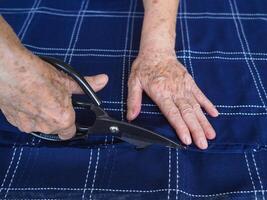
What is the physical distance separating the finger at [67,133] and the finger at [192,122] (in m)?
0.24

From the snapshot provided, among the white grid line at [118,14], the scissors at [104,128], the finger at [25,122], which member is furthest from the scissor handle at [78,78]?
the white grid line at [118,14]

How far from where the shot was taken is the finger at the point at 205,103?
80 centimetres

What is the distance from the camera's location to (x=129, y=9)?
114 centimetres

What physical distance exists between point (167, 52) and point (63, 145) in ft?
1.15

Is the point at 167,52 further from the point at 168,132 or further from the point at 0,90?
the point at 0,90

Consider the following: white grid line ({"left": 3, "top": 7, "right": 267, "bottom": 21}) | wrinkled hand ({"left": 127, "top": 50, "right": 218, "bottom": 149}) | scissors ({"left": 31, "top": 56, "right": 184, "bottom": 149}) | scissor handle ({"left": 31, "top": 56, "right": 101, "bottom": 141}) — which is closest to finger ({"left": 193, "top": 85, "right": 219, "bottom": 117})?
wrinkled hand ({"left": 127, "top": 50, "right": 218, "bottom": 149})

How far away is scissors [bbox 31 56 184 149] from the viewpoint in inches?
28.1

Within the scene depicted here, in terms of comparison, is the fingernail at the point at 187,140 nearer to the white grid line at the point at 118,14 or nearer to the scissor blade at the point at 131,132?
the scissor blade at the point at 131,132

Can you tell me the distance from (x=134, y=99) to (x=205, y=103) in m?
0.15

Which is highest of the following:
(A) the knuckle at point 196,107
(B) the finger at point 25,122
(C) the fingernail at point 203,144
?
(B) the finger at point 25,122

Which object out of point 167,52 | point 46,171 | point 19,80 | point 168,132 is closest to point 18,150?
point 46,171

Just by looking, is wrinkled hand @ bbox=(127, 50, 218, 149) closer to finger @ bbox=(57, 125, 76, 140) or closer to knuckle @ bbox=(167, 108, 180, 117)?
knuckle @ bbox=(167, 108, 180, 117)

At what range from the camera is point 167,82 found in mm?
870

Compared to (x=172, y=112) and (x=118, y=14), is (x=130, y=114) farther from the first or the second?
(x=118, y=14)
